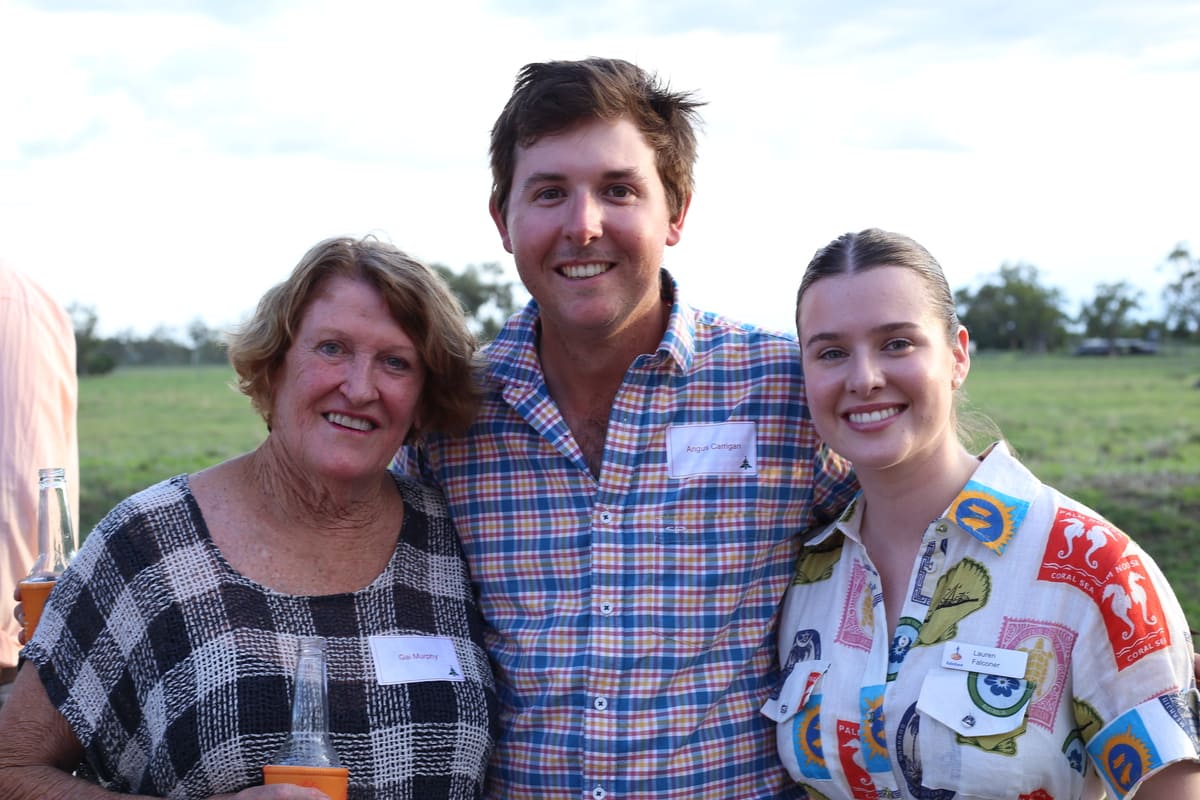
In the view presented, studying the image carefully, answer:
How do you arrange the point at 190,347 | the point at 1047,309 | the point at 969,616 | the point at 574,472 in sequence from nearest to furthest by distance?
the point at 969,616 → the point at 574,472 → the point at 190,347 → the point at 1047,309

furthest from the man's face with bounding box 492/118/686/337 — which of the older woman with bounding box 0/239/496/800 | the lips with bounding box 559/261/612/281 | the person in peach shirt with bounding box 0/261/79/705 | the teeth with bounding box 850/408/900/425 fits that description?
the person in peach shirt with bounding box 0/261/79/705

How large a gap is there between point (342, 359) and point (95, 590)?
0.83 metres

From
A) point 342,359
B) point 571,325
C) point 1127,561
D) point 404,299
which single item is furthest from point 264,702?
point 1127,561

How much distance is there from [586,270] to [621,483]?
24.2 inches

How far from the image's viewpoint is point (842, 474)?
3.38 metres

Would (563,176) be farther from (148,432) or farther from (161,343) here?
(161,343)

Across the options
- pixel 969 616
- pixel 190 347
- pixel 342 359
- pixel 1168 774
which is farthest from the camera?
pixel 190 347

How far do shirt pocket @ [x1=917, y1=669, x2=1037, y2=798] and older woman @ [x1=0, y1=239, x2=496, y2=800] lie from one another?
3.70ft

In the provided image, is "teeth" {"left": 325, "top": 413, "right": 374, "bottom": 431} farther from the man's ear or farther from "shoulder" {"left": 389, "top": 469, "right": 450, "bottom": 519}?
the man's ear

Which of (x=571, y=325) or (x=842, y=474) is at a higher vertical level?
(x=571, y=325)

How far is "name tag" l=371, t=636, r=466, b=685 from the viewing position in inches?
114

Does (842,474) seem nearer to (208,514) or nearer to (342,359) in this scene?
(342,359)

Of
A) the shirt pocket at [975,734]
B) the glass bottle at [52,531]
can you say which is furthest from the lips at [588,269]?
the glass bottle at [52,531]

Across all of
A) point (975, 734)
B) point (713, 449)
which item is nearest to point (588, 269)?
point (713, 449)
